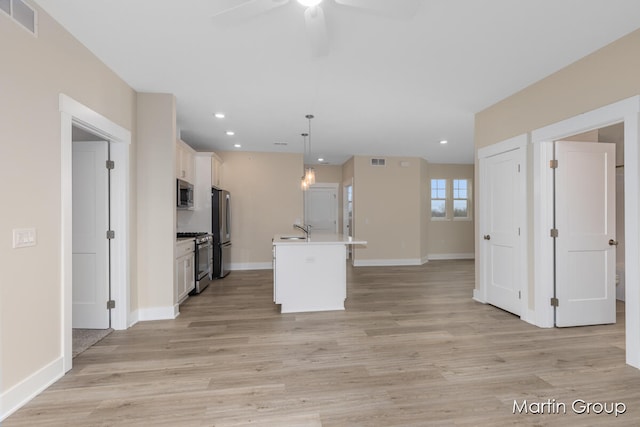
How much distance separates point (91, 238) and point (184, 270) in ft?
4.10

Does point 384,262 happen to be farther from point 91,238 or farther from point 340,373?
point 91,238

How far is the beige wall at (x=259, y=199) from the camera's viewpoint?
6727 millimetres

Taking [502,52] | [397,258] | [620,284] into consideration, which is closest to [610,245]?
[620,284]

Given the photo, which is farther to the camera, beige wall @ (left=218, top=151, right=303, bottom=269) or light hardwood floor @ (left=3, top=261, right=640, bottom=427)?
beige wall @ (left=218, top=151, right=303, bottom=269)

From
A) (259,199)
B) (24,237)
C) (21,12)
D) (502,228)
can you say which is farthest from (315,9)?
(259,199)

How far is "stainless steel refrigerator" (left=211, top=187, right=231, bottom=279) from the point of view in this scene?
5.56 m

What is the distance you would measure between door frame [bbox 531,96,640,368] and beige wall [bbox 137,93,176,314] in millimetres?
4173

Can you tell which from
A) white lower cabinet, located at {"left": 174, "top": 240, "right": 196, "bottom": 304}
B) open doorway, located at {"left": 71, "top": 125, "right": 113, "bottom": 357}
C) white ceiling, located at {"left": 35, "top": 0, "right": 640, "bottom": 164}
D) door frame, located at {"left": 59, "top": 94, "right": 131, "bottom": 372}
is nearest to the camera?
white ceiling, located at {"left": 35, "top": 0, "right": 640, "bottom": 164}

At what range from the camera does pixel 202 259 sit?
4.86 meters

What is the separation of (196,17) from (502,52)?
2580 millimetres

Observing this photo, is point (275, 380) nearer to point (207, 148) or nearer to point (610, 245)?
point (610, 245)

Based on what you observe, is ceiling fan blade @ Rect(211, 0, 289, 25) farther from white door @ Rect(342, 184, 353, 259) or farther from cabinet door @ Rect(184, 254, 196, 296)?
white door @ Rect(342, 184, 353, 259)

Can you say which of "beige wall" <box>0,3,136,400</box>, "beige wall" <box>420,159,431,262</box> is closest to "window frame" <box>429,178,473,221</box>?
"beige wall" <box>420,159,431,262</box>

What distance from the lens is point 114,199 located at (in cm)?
315
